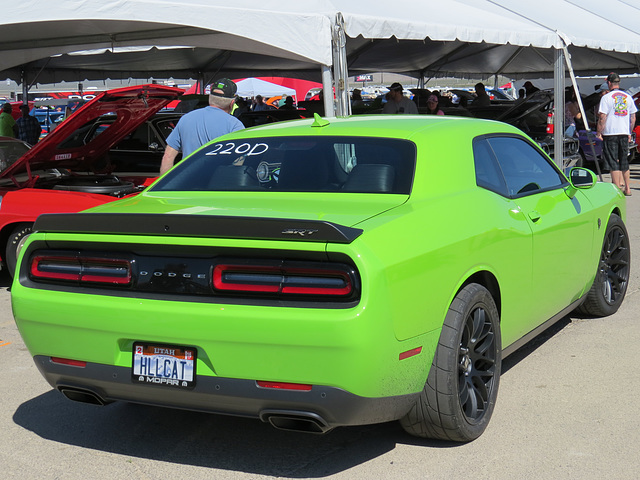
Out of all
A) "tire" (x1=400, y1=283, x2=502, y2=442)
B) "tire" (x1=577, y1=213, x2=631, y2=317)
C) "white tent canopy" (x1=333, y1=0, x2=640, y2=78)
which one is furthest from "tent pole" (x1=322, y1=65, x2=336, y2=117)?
"tire" (x1=400, y1=283, x2=502, y2=442)

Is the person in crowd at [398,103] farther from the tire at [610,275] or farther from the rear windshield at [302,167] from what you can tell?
the rear windshield at [302,167]

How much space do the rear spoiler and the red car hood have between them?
401 cm

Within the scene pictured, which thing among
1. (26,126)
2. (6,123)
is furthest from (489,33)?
(26,126)

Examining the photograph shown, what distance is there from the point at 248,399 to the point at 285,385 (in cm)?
16

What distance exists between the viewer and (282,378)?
3184 millimetres

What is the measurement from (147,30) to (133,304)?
754 centimetres

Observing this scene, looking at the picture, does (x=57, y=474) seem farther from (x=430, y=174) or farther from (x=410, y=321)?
(x=430, y=174)

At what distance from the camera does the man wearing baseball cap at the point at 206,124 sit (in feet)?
23.3

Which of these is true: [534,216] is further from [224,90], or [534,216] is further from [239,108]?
[239,108]

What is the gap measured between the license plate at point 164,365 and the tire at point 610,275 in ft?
11.3

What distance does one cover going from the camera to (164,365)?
3.34 m

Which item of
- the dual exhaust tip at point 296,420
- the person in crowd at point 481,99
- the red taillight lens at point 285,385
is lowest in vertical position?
the dual exhaust tip at point 296,420

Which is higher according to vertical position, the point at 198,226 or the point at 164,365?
the point at 198,226

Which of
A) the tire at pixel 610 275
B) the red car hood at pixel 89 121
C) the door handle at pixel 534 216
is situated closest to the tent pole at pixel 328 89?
the red car hood at pixel 89 121
